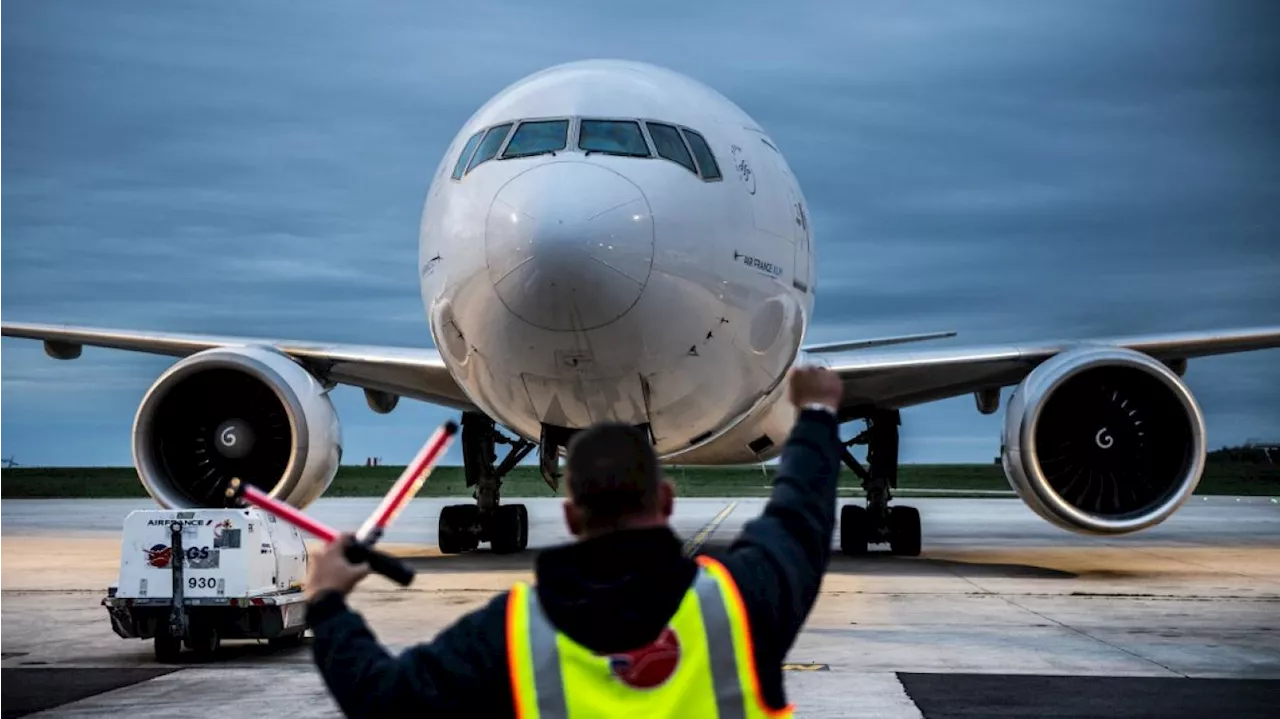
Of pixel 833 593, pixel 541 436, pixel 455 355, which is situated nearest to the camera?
pixel 455 355

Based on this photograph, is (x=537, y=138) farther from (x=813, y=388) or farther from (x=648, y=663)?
(x=648, y=663)

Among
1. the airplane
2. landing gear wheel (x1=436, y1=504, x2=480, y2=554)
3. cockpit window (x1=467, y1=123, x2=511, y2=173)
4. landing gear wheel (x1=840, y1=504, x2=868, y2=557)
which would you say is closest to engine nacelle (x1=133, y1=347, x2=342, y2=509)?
the airplane

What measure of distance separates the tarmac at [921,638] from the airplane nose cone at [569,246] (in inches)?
82.5

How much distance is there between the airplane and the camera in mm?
8367

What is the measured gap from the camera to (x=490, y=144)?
9.23 meters

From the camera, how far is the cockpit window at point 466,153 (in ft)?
30.6

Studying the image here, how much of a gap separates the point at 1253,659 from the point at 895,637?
1970mm

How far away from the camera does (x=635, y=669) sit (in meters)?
2.12

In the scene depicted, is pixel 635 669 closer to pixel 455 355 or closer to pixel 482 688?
pixel 482 688

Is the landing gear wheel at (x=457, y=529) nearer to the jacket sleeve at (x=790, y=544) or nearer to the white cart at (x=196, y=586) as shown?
the white cart at (x=196, y=586)

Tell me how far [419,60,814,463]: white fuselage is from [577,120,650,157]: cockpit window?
2cm

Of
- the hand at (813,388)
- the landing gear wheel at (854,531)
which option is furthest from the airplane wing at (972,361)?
the hand at (813,388)

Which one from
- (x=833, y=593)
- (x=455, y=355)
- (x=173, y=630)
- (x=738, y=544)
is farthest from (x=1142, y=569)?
(x=738, y=544)

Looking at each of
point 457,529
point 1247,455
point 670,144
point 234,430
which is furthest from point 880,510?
point 1247,455
